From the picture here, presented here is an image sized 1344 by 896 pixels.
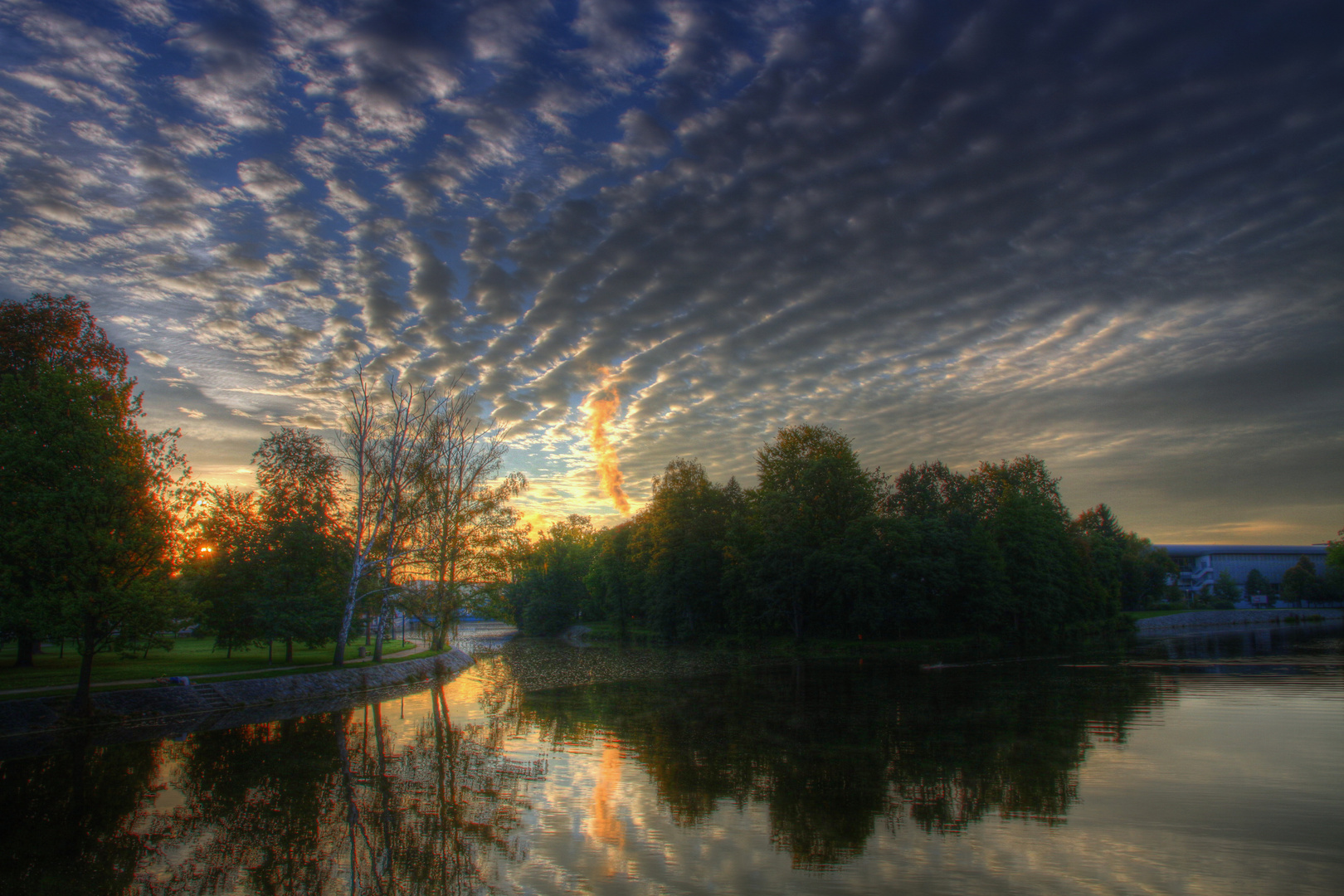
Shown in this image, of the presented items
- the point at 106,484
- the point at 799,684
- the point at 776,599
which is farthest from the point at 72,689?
the point at 776,599

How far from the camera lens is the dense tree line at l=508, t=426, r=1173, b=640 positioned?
2297 inches

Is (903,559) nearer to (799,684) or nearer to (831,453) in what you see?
(831,453)

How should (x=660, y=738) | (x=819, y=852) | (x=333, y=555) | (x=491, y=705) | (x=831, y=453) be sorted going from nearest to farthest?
1. (x=819, y=852)
2. (x=660, y=738)
3. (x=491, y=705)
4. (x=333, y=555)
5. (x=831, y=453)

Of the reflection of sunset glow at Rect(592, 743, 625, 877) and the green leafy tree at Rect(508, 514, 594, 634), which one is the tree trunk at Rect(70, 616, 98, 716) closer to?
the reflection of sunset glow at Rect(592, 743, 625, 877)

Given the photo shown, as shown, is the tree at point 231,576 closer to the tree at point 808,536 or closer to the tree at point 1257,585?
the tree at point 808,536

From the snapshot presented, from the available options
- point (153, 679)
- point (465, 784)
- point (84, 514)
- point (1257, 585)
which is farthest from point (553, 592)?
point (1257, 585)

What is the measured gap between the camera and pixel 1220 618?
10106 cm

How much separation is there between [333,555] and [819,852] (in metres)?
34.2

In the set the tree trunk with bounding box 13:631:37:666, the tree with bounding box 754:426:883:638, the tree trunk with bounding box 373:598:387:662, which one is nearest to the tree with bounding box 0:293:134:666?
the tree trunk with bounding box 13:631:37:666

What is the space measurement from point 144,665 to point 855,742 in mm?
32786

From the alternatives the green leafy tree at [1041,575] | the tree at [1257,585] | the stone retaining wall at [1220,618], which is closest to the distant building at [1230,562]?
the tree at [1257,585]

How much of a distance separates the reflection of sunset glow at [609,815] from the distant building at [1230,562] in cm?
17897

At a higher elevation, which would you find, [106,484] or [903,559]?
[106,484]

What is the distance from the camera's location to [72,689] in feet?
75.6
